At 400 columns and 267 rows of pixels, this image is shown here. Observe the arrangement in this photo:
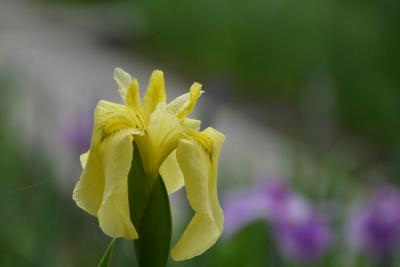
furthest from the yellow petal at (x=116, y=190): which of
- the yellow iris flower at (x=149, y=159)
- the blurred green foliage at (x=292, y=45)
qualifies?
the blurred green foliage at (x=292, y=45)

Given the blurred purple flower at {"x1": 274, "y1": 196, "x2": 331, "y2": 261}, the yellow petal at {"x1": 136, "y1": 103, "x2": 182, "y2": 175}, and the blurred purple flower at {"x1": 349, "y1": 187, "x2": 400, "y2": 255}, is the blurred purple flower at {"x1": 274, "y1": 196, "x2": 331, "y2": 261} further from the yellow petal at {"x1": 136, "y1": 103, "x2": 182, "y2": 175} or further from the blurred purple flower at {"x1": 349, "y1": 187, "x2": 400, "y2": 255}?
the yellow petal at {"x1": 136, "y1": 103, "x2": 182, "y2": 175}

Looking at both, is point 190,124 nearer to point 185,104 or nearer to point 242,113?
point 185,104

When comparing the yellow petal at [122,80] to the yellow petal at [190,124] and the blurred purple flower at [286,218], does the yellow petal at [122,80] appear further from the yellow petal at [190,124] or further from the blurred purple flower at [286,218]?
the blurred purple flower at [286,218]

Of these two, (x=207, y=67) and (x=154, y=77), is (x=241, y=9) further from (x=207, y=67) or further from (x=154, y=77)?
(x=154, y=77)

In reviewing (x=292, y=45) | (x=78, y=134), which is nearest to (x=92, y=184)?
(x=78, y=134)

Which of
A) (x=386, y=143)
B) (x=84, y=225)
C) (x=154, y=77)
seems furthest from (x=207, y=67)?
(x=154, y=77)
